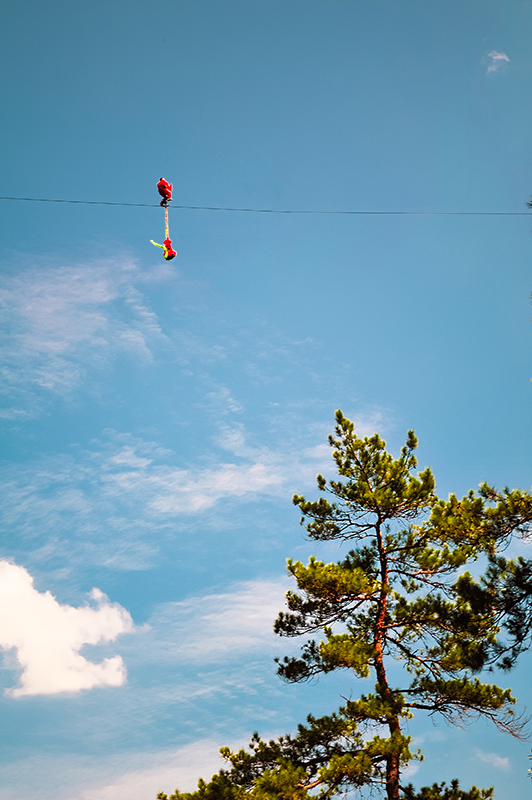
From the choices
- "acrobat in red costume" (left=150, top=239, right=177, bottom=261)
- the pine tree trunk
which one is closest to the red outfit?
"acrobat in red costume" (left=150, top=239, right=177, bottom=261)

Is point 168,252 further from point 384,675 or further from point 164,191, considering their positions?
point 384,675

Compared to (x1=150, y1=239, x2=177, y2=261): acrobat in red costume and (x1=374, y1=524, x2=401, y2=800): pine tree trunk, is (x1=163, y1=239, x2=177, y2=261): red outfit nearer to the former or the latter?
(x1=150, y1=239, x2=177, y2=261): acrobat in red costume

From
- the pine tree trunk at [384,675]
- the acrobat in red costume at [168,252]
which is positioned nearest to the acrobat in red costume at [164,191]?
the acrobat in red costume at [168,252]

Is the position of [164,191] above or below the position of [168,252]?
above

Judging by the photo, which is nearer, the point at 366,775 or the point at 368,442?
the point at 366,775

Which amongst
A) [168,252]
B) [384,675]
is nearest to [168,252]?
[168,252]

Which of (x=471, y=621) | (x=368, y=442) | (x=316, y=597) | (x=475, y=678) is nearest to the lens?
(x=471, y=621)

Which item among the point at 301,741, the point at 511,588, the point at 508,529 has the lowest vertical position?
the point at 301,741

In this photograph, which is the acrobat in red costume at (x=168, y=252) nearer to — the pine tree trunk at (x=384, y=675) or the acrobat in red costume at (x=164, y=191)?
the acrobat in red costume at (x=164, y=191)

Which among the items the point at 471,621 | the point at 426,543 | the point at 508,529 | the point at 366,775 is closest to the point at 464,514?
the point at 508,529

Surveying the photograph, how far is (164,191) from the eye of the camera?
34.4 feet

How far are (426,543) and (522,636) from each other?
15.0ft

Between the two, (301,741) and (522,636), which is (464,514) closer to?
(522,636)

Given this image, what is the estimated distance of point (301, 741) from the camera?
37.2 ft
